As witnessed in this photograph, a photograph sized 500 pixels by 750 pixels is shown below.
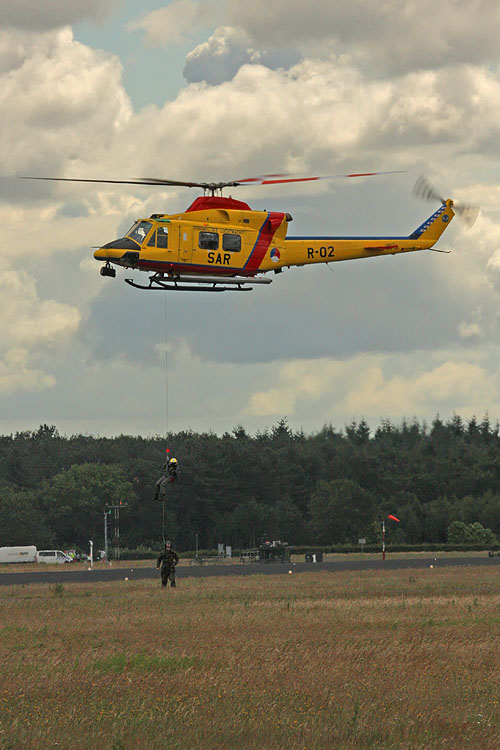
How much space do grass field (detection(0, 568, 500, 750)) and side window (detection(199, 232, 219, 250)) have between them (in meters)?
12.2

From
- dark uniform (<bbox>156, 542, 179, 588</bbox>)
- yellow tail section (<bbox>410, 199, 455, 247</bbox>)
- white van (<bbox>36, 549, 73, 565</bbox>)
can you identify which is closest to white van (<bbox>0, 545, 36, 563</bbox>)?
white van (<bbox>36, 549, 73, 565</bbox>)

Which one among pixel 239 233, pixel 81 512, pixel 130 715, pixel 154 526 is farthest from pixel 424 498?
pixel 130 715

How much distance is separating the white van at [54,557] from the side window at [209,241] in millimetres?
76244

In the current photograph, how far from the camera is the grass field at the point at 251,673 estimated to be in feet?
52.3

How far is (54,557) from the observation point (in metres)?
111

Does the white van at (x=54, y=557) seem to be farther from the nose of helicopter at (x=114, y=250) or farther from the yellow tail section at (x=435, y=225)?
the nose of helicopter at (x=114, y=250)

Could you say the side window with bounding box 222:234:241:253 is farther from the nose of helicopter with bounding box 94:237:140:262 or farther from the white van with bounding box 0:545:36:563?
the white van with bounding box 0:545:36:563

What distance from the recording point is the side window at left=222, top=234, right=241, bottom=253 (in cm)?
3700

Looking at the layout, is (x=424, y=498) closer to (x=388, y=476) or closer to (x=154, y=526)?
(x=388, y=476)

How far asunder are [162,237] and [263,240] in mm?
3975

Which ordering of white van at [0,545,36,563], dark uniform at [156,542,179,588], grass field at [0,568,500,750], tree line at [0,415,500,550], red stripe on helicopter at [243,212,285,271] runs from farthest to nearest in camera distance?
tree line at [0,415,500,550]
white van at [0,545,36,563]
dark uniform at [156,542,179,588]
red stripe on helicopter at [243,212,285,271]
grass field at [0,568,500,750]

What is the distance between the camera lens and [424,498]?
13475 cm

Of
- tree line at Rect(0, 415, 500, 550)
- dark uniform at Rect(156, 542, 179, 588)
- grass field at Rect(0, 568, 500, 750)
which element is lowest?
grass field at Rect(0, 568, 500, 750)

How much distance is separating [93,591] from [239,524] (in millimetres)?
92731
